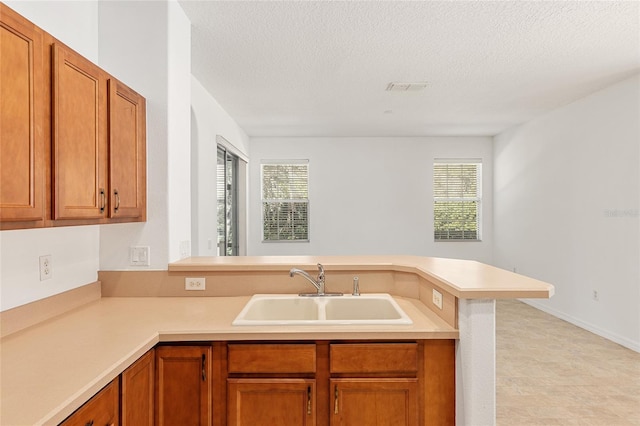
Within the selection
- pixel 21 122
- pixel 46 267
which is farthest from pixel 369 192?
pixel 21 122

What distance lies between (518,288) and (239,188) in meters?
4.88

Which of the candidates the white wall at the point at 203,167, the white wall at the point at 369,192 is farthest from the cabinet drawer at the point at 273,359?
the white wall at the point at 369,192

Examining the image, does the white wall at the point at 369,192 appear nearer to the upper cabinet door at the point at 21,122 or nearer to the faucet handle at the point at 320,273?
the faucet handle at the point at 320,273

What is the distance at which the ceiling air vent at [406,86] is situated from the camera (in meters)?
3.81

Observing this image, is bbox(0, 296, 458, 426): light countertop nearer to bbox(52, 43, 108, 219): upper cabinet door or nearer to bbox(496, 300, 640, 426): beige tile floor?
bbox(52, 43, 108, 219): upper cabinet door

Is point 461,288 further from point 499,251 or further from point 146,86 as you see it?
point 499,251

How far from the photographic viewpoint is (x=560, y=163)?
4711mm

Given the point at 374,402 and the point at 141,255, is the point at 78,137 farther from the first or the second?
the point at 374,402

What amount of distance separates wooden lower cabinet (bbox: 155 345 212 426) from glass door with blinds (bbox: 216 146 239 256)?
9.54 ft

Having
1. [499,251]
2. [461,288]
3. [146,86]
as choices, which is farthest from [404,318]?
[499,251]

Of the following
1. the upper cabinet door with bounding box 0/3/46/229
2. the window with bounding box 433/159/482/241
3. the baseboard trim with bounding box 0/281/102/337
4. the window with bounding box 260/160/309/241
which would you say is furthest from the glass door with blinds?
the window with bounding box 433/159/482/241

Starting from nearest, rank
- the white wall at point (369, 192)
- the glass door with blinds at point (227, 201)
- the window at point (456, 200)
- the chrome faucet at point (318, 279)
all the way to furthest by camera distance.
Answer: the chrome faucet at point (318, 279) → the glass door with blinds at point (227, 201) → the white wall at point (369, 192) → the window at point (456, 200)

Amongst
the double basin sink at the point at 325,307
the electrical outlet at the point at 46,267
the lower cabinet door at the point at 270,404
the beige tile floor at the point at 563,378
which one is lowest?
the beige tile floor at the point at 563,378

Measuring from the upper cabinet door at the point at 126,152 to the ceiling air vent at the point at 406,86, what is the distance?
100 inches
